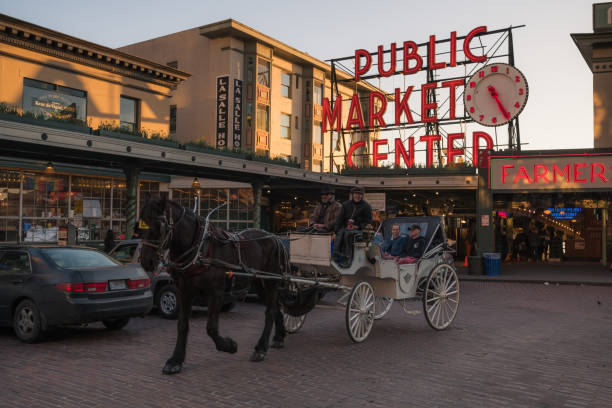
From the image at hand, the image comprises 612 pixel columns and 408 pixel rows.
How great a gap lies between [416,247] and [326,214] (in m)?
2.18

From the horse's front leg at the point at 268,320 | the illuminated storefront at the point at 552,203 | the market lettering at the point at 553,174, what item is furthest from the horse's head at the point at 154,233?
the market lettering at the point at 553,174

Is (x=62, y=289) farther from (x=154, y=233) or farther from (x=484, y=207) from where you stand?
(x=484, y=207)

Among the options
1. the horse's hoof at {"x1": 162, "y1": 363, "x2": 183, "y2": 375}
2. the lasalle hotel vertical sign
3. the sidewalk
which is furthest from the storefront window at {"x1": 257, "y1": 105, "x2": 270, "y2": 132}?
the horse's hoof at {"x1": 162, "y1": 363, "x2": 183, "y2": 375}

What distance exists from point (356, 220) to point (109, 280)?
438 centimetres

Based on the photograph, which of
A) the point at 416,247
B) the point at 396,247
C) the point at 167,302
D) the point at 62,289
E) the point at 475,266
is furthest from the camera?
the point at 475,266

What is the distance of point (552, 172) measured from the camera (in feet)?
80.1

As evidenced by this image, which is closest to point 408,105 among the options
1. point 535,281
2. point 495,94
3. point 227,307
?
point 495,94

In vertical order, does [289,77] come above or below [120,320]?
above

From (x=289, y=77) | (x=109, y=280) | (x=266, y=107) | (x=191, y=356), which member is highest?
(x=289, y=77)

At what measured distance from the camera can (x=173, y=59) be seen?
130 ft

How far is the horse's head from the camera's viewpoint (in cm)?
646

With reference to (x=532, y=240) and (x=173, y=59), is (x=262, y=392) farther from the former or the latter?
(x=173, y=59)

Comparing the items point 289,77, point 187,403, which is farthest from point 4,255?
point 289,77

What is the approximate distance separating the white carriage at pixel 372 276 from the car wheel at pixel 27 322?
4.12 m
